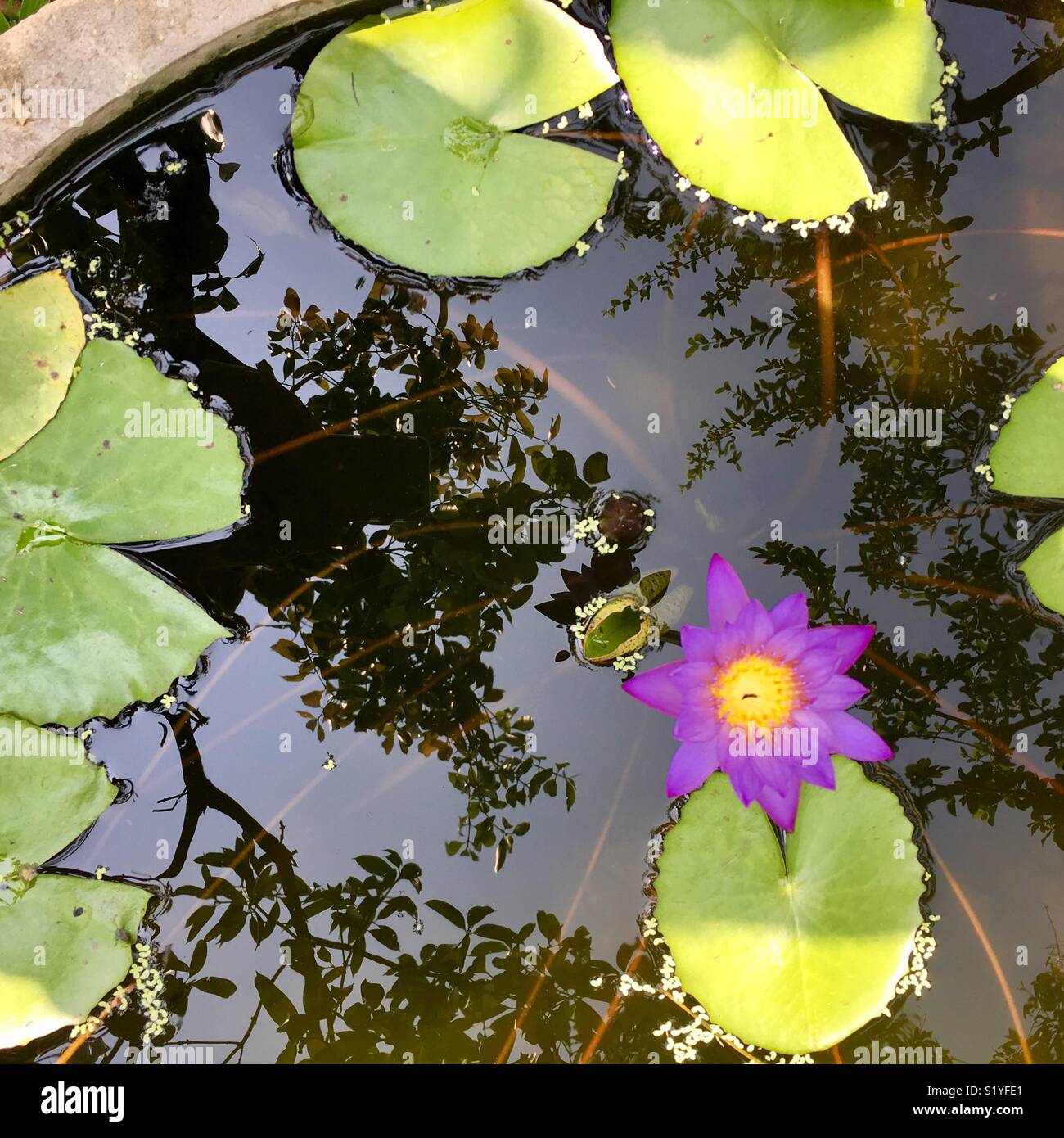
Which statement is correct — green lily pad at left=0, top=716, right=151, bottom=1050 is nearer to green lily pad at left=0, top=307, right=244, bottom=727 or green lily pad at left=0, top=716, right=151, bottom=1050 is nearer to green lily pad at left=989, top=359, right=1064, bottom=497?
green lily pad at left=0, top=307, right=244, bottom=727

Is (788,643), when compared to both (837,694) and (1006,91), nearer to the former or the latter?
(837,694)

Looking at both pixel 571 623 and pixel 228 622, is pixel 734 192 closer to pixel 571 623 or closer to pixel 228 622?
pixel 571 623

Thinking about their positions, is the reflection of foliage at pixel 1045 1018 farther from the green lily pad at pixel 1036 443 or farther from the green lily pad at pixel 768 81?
the green lily pad at pixel 768 81

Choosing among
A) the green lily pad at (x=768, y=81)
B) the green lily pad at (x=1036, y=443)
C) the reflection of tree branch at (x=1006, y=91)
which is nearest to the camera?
the green lily pad at (x=768, y=81)

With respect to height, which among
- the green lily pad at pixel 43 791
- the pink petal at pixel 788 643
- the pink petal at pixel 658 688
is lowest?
the green lily pad at pixel 43 791

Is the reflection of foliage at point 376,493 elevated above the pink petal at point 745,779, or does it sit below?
above

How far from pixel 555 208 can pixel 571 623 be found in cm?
127

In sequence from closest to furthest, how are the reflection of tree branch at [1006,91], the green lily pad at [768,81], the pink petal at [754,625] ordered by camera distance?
the pink petal at [754,625]
the green lily pad at [768,81]
the reflection of tree branch at [1006,91]

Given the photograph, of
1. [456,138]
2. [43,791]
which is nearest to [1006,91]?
[456,138]

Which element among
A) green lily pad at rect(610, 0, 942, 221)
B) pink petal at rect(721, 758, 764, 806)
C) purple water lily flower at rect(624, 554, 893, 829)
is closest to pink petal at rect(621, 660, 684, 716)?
purple water lily flower at rect(624, 554, 893, 829)

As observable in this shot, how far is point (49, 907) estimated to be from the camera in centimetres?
241

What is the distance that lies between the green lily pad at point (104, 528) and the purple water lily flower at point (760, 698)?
1390 mm

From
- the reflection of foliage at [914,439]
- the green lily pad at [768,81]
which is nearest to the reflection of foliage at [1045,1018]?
the reflection of foliage at [914,439]

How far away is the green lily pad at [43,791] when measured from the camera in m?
2.35
